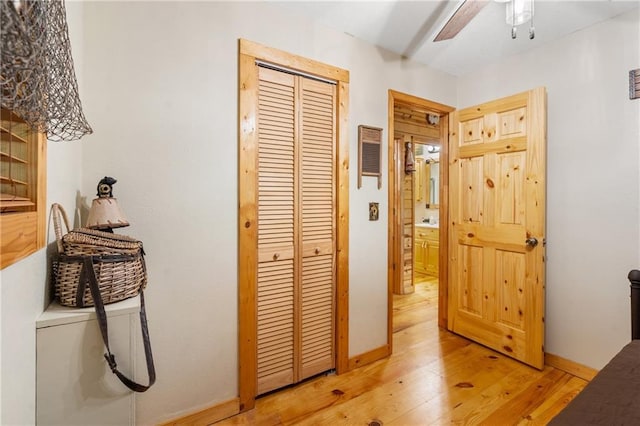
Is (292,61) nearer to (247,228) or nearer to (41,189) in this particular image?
(247,228)

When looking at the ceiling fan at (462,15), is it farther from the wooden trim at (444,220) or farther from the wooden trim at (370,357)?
the wooden trim at (370,357)

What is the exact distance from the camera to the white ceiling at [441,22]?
201 centimetres

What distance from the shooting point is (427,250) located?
5496 millimetres

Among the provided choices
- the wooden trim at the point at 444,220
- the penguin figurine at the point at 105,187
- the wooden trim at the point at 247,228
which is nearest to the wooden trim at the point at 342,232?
the wooden trim at the point at 247,228

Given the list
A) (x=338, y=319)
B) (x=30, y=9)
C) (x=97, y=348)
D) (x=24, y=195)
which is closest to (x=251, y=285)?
(x=338, y=319)

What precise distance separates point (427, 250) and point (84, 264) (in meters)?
5.20

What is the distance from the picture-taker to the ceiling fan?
153 centimetres

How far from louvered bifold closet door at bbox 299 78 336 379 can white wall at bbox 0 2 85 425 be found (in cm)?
131

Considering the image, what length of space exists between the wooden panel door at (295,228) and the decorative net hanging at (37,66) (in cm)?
113

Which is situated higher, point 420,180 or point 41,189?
point 420,180

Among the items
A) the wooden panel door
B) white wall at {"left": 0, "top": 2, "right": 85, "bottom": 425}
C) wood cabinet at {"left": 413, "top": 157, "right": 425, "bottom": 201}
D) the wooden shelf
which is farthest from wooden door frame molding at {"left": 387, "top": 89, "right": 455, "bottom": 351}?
wood cabinet at {"left": 413, "top": 157, "right": 425, "bottom": 201}

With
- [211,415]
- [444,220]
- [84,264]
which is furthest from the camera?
[444,220]

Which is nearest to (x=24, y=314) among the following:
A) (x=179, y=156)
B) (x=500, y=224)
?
(x=179, y=156)

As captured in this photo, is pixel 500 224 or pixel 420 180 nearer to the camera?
pixel 500 224
